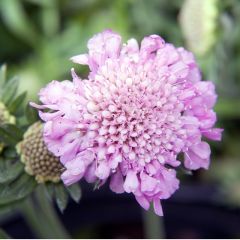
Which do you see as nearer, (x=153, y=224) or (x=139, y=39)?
(x=153, y=224)

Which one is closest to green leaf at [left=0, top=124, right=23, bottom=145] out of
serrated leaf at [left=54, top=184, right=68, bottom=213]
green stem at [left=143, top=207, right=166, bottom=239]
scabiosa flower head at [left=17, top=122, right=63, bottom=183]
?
scabiosa flower head at [left=17, top=122, right=63, bottom=183]

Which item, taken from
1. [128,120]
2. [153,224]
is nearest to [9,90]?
[128,120]

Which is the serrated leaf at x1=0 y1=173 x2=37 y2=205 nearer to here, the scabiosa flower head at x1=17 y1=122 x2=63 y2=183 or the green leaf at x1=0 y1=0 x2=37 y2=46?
the scabiosa flower head at x1=17 y1=122 x2=63 y2=183

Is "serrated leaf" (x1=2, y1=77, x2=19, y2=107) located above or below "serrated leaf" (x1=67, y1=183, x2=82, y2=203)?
above

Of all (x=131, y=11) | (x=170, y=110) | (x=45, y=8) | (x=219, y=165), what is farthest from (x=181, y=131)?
(x=45, y=8)

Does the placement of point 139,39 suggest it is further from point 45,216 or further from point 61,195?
point 61,195

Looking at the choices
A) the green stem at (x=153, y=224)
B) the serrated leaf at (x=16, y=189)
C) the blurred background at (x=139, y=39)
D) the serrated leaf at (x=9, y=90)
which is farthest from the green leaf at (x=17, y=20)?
the serrated leaf at (x=16, y=189)

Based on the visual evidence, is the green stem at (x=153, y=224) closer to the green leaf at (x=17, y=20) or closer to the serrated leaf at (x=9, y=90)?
the serrated leaf at (x=9, y=90)

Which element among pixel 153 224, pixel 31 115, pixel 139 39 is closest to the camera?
pixel 31 115
